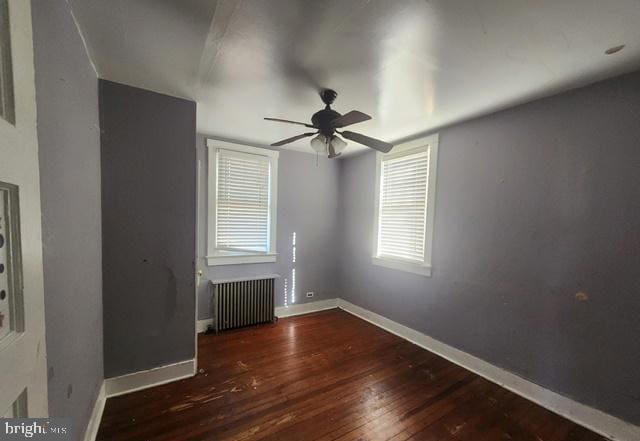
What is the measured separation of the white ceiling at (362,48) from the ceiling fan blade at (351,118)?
314 millimetres

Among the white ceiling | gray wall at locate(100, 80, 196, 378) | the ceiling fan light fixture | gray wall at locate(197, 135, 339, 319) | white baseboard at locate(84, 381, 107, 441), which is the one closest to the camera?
the white ceiling

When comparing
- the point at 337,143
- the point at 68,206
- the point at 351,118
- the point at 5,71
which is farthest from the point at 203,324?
the point at 5,71

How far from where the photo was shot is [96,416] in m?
1.69

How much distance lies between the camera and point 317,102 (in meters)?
2.19

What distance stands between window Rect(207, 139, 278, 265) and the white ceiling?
1.07 m

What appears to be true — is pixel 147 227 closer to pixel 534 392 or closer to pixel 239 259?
pixel 239 259

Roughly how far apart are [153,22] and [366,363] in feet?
9.93

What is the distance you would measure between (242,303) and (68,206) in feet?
7.60

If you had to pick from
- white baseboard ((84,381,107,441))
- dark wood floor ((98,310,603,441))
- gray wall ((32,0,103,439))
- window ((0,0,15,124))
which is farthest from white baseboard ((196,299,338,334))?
window ((0,0,15,124))

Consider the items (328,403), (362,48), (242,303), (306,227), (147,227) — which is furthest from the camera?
(306,227)

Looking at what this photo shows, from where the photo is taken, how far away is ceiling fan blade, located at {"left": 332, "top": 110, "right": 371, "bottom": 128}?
5.23 ft

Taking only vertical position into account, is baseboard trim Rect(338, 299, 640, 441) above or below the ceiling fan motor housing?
below

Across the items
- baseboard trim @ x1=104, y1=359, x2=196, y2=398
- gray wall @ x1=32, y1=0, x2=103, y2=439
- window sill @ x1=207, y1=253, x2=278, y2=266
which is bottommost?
baseboard trim @ x1=104, y1=359, x2=196, y2=398

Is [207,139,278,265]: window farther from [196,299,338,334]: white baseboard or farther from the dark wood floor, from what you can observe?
the dark wood floor
